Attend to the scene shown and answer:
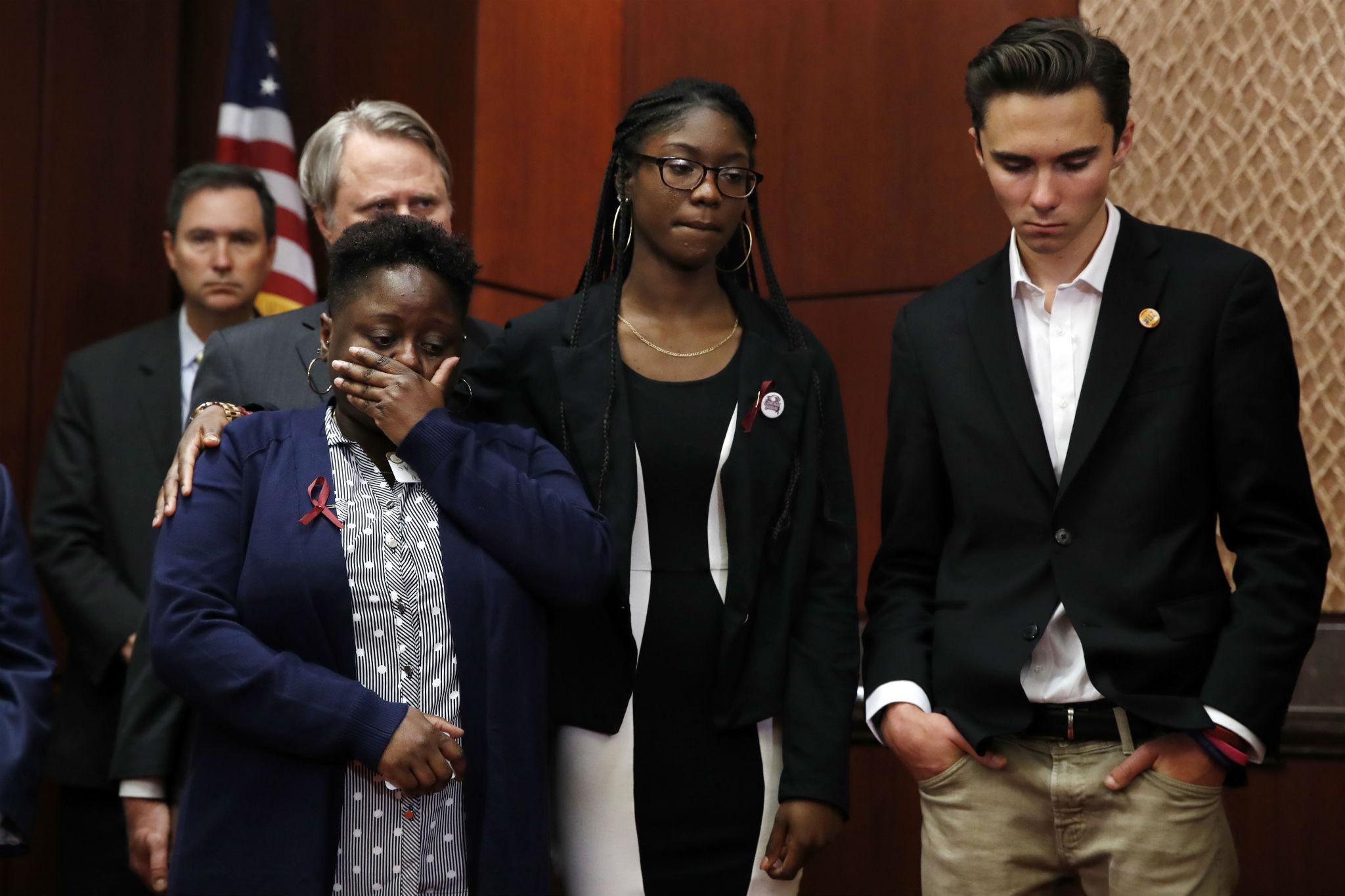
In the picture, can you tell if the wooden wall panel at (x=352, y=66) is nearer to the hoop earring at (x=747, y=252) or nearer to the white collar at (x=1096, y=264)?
the hoop earring at (x=747, y=252)

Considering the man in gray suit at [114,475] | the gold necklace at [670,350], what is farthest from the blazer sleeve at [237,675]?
the man in gray suit at [114,475]

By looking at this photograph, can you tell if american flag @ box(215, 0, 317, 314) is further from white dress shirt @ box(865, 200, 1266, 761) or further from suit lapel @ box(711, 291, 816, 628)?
white dress shirt @ box(865, 200, 1266, 761)

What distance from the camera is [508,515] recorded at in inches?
78.9

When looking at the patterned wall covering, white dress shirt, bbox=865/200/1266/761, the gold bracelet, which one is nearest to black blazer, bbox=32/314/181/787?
the gold bracelet

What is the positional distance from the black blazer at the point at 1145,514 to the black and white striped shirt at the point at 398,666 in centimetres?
72

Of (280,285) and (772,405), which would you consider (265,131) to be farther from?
(772,405)

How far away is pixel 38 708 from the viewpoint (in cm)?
244

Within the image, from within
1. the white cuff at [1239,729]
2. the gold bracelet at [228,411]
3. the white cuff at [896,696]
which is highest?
the gold bracelet at [228,411]

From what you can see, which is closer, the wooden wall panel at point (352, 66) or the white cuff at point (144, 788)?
the white cuff at point (144, 788)

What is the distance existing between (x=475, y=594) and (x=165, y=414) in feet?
6.25

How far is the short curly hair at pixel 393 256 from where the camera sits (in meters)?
2.12

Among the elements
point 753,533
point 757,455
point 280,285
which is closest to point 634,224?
point 757,455

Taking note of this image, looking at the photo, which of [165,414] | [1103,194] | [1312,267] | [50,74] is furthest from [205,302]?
[1312,267]

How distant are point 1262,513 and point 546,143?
9.08ft
